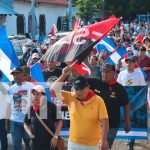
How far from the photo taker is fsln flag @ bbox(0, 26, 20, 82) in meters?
7.99

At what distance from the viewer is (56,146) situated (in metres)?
6.16

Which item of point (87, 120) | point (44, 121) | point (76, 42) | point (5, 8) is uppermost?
point (5, 8)

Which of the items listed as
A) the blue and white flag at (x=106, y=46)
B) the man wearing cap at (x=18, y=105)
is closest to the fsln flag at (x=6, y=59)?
the man wearing cap at (x=18, y=105)

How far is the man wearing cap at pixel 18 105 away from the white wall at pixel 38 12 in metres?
29.8

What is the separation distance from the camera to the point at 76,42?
6.39 meters

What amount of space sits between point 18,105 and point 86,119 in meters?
2.05

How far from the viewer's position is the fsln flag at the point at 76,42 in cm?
621

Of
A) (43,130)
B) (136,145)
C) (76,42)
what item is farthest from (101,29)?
(136,145)

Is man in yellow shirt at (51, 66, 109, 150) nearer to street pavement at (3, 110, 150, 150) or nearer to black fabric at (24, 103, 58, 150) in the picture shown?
black fabric at (24, 103, 58, 150)

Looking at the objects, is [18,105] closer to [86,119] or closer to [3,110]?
[3,110]

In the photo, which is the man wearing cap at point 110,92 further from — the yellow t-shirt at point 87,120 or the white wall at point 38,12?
the white wall at point 38,12

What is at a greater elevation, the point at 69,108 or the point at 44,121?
the point at 69,108

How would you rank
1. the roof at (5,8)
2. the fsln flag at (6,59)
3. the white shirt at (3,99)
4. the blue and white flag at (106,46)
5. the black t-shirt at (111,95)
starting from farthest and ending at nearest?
the roof at (5,8) < the blue and white flag at (106,46) < the fsln flag at (6,59) < the white shirt at (3,99) < the black t-shirt at (111,95)

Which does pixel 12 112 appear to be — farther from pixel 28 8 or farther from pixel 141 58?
pixel 28 8
